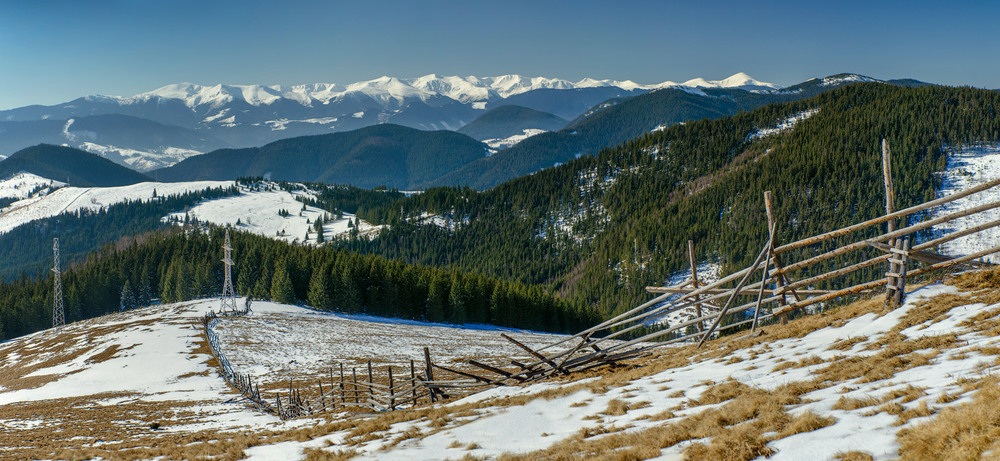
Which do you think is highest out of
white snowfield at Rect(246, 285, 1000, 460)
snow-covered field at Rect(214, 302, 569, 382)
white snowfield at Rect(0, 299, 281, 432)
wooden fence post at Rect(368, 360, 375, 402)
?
white snowfield at Rect(246, 285, 1000, 460)

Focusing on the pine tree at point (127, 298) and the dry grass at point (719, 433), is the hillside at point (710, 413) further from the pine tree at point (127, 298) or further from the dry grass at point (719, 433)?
the pine tree at point (127, 298)

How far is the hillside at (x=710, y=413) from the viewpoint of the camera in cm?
877

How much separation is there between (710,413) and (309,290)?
103 m

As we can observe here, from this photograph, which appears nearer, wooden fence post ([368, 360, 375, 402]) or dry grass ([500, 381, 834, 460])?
dry grass ([500, 381, 834, 460])

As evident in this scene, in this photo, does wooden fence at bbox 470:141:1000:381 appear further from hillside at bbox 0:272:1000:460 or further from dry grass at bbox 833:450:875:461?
dry grass at bbox 833:450:875:461

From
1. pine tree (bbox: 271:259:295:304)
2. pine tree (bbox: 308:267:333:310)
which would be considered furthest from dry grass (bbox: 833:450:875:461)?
pine tree (bbox: 271:259:295:304)

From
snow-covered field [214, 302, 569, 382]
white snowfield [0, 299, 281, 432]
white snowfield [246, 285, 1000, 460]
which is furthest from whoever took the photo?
snow-covered field [214, 302, 569, 382]

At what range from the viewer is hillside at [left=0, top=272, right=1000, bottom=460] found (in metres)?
8.77

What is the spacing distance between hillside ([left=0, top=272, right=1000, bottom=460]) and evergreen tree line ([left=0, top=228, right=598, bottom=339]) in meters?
70.6

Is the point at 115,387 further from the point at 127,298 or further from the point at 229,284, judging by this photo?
the point at 127,298

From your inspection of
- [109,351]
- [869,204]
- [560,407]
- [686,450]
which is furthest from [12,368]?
[869,204]

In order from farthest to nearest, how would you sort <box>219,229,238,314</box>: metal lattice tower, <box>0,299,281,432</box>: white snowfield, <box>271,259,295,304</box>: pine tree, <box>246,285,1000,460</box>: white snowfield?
<box>271,259,295,304</box>: pine tree → <box>219,229,238,314</box>: metal lattice tower → <box>0,299,281,432</box>: white snowfield → <box>246,285,1000,460</box>: white snowfield

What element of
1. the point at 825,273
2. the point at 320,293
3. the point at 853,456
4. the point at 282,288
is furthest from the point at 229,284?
the point at 853,456

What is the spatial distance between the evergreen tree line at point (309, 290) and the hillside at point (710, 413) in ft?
232
